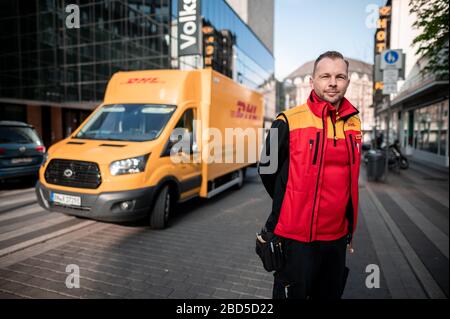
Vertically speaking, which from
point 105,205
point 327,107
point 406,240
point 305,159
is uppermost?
point 327,107

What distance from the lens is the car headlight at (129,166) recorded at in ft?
15.6

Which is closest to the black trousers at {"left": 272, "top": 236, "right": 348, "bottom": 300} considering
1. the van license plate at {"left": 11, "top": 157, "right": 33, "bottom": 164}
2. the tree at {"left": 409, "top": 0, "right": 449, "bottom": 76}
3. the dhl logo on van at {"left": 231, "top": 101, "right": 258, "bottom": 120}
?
the tree at {"left": 409, "top": 0, "right": 449, "bottom": 76}

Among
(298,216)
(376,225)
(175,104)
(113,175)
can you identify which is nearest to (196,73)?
(175,104)

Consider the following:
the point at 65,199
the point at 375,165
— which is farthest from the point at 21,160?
the point at 375,165

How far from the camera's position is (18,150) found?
7.38m

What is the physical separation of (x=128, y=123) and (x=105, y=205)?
159cm

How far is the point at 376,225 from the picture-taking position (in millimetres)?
6051

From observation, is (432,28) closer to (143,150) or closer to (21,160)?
(143,150)

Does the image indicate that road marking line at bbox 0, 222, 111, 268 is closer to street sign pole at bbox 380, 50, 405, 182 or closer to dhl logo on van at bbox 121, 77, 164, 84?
dhl logo on van at bbox 121, 77, 164, 84

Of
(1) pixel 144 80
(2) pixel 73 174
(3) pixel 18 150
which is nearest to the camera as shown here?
(2) pixel 73 174

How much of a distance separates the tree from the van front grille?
14.0 ft

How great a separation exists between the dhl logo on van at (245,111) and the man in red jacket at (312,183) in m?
4.71

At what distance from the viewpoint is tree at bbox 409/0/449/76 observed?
2.06 meters

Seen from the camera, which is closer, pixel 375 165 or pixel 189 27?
pixel 189 27
